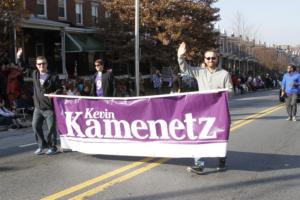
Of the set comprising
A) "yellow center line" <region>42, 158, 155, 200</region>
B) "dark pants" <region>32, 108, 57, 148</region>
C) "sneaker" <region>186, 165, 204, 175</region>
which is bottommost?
"yellow center line" <region>42, 158, 155, 200</region>

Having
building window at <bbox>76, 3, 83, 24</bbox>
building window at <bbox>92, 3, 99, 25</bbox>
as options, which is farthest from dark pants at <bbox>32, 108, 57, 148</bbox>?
building window at <bbox>92, 3, 99, 25</bbox>

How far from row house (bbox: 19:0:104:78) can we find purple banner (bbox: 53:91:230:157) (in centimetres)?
1938

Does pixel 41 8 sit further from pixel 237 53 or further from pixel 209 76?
pixel 237 53

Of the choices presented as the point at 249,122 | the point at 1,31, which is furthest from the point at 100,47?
the point at 249,122

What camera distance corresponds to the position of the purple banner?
7.78 meters

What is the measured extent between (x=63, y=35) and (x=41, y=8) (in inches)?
130

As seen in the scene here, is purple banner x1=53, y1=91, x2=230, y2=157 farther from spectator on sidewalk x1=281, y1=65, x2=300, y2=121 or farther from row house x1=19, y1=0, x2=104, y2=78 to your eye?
row house x1=19, y1=0, x2=104, y2=78

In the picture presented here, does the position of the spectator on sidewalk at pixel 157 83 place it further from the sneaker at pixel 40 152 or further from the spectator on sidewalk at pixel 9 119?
the sneaker at pixel 40 152

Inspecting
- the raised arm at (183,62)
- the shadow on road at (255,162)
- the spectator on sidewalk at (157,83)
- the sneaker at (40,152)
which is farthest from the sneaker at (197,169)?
the spectator on sidewalk at (157,83)

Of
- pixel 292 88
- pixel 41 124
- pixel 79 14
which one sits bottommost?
pixel 41 124

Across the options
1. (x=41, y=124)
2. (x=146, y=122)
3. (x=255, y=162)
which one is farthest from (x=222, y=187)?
A: (x=41, y=124)

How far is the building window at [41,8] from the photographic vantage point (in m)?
32.5

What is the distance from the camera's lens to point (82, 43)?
33219mm

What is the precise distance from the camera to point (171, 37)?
35.2 metres
